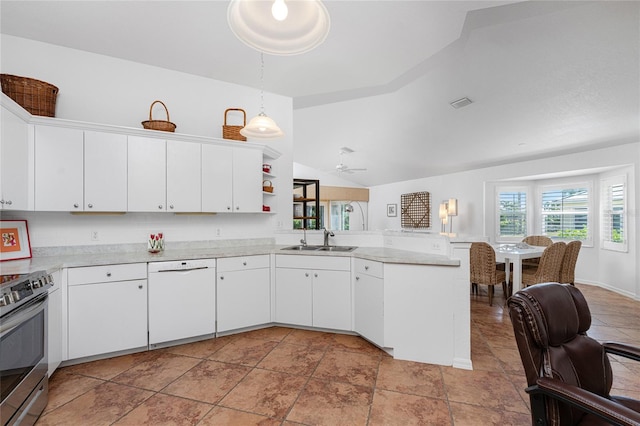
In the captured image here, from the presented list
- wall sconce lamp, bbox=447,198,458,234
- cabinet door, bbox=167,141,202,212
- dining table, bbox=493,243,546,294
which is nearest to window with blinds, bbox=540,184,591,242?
wall sconce lamp, bbox=447,198,458,234

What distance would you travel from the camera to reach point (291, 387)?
2.03 metres

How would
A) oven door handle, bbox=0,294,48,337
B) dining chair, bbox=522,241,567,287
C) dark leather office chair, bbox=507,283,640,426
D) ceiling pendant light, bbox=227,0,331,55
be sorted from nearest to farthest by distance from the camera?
dark leather office chair, bbox=507,283,640,426, ceiling pendant light, bbox=227,0,331,55, oven door handle, bbox=0,294,48,337, dining chair, bbox=522,241,567,287

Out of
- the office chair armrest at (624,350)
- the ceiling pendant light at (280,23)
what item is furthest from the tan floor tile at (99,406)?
the office chair armrest at (624,350)

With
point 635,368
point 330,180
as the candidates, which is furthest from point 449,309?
point 330,180

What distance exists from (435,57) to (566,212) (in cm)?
470

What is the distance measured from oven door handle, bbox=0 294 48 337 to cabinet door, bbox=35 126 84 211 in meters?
1.06

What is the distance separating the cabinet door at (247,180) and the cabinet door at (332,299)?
111 centimetres

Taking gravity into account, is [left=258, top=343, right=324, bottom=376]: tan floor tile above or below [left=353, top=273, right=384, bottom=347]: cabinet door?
below

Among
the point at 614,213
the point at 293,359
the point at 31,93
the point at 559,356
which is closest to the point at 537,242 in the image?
the point at 614,213

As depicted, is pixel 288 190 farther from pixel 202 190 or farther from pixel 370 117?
pixel 370 117

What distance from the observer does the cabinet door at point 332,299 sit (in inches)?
113

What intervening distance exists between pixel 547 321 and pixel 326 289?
198cm

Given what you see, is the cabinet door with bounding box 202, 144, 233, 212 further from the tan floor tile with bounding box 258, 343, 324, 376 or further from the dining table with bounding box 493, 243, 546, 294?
the dining table with bounding box 493, 243, 546, 294

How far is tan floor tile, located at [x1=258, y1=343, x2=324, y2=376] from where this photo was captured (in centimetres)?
228
